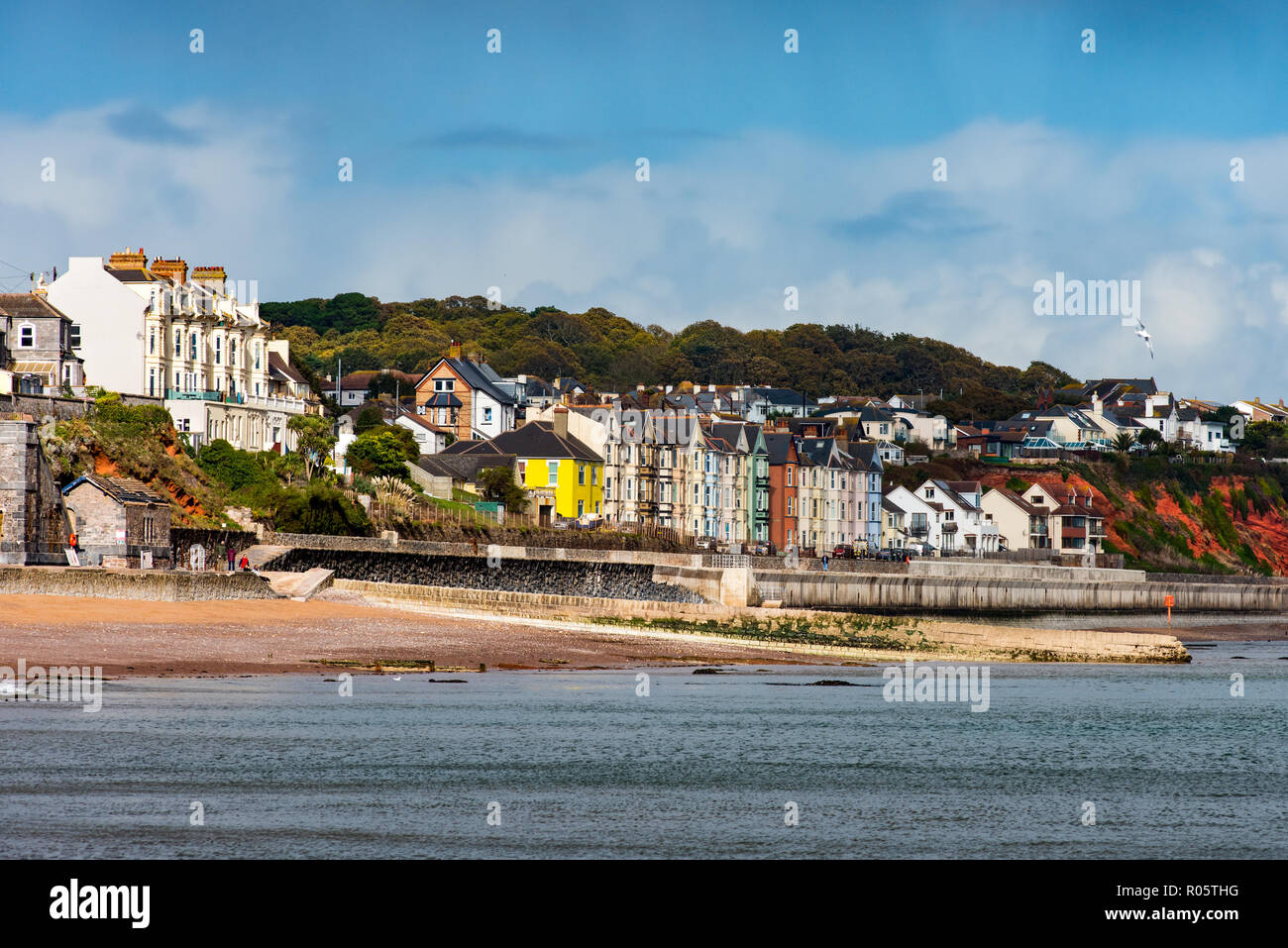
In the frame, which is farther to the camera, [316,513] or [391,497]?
[391,497]

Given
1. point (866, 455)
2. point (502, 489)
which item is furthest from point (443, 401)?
point (866, 455)

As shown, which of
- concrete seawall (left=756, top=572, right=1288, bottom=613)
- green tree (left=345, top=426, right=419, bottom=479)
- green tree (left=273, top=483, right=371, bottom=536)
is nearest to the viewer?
green tree (left=273, top=483, right=371, bottom=536)

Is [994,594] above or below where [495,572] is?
below

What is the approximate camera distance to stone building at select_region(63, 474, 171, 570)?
46344 millimetres

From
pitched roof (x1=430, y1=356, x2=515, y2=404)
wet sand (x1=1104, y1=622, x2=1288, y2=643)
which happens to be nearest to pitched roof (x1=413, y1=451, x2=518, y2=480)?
pitched roof (x1=430, y1=356, x2=515, y2=404)

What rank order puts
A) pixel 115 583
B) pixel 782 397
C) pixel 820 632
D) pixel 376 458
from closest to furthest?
1. pixel 115 583
2. pixel 820 632
3. pixel 376 458
4. pixel 782 397

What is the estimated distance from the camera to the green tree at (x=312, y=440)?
69875mm

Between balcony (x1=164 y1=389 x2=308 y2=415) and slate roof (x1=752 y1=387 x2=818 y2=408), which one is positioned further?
slate roof (x1=752 y1=387 x2=818 y2=408)

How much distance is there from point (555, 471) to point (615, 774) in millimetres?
61292

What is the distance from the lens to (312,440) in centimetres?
7025

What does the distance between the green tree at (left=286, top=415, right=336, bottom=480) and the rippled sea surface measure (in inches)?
1376

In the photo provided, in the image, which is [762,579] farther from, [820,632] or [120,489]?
[120,489]

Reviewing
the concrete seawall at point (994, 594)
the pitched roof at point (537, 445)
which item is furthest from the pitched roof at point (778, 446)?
the concrete seawall at point (994, 594)

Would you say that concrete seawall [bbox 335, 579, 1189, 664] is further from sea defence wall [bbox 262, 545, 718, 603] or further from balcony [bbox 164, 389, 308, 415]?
balcony [bbox 164, 389, 308, 415]
